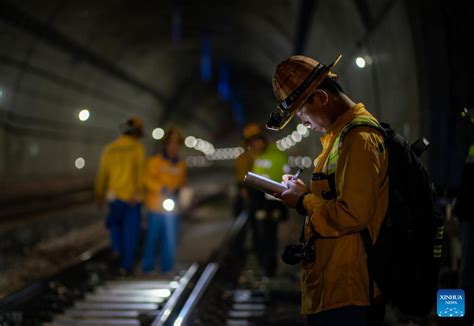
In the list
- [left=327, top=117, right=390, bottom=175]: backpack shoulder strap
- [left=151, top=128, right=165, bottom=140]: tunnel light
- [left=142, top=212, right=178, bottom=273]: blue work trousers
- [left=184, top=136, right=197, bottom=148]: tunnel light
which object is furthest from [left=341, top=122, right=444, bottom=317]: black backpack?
[left=184, top=136, right=197, bottom=148]: tunnel light

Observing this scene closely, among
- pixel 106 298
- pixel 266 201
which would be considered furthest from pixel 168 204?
pixel 106 298

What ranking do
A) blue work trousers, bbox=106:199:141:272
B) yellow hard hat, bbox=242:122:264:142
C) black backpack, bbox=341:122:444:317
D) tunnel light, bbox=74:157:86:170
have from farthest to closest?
tunnel light, bbox=74:157:86:170, yellow hard hat, bbox=242:122:264:142, blue work trousers, bbox=106:199:141:272, black backpack, bbox=341:122:444:317

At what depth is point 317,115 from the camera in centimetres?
292

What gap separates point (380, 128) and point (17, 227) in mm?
11114

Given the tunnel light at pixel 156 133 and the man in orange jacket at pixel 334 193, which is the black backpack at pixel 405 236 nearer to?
the man in orange jacket at pixel 334 193

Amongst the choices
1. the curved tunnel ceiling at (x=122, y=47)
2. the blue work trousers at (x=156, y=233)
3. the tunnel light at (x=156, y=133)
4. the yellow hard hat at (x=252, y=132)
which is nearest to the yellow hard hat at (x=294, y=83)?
the yellow hard hat at (x=252, y=132)

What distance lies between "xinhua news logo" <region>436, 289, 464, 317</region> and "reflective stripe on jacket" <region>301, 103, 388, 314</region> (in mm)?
1098

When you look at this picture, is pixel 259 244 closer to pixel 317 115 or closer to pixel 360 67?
pixel 360 67

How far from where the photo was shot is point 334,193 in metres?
2.77

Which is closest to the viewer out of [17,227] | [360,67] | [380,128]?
[380,128]

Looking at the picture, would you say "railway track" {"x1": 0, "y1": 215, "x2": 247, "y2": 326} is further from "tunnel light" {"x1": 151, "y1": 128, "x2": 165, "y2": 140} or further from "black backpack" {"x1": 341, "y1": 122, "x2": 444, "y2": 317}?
"tunnel light" {"x1": 151, "y1": 128, "x2": 165, "y2": 140}

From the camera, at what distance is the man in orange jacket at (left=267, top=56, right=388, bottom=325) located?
2566 millimetres

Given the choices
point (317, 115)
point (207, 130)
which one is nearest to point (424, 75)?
point (317, 115)

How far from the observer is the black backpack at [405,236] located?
2.67 m
